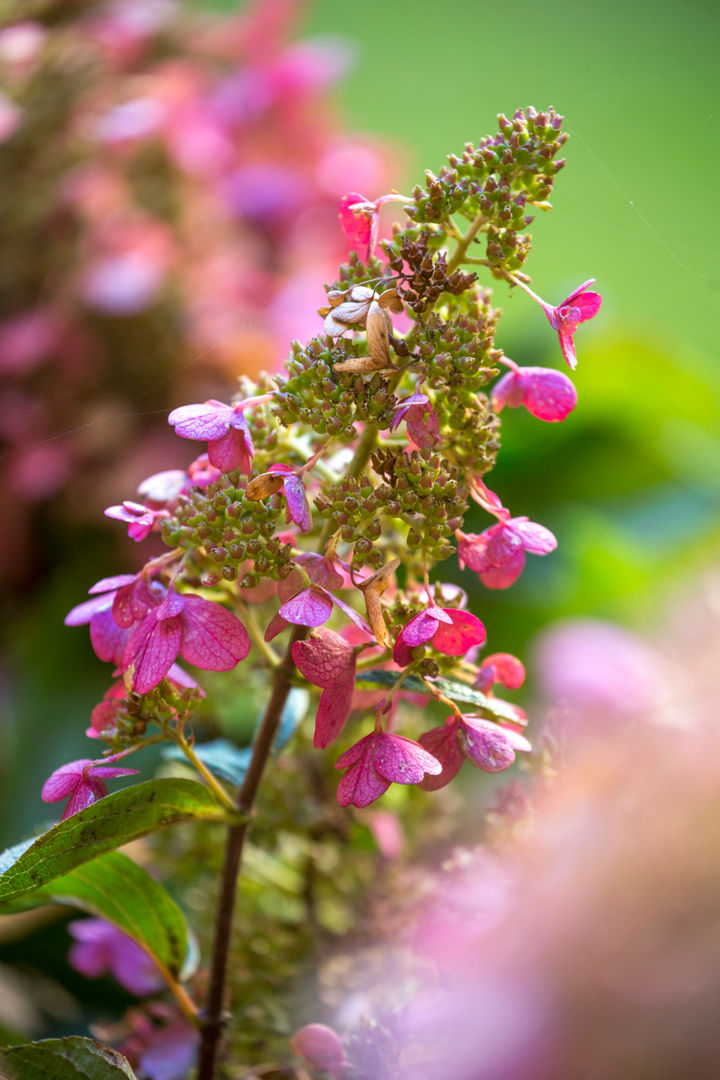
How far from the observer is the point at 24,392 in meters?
0.80

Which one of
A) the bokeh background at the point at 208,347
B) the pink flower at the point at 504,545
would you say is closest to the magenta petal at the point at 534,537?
the pink flower at the point at 504,545

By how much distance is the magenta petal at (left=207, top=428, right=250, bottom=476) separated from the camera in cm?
28

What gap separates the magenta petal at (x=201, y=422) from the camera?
273 millimetres

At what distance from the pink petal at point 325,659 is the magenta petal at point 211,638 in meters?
0.02

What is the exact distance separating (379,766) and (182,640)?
0.22 feet

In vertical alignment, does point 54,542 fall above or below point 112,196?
below

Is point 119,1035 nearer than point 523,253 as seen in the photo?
No

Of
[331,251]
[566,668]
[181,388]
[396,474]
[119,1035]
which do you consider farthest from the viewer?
[331,251]

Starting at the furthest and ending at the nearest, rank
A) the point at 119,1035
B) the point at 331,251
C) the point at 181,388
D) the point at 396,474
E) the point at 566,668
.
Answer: the point at 331,251 < the point at 181,388 < the point at 566,668 < the point at 119,1035 < the point at 396,474

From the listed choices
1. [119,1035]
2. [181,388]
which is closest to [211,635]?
[119,1035]

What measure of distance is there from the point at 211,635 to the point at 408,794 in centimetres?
30

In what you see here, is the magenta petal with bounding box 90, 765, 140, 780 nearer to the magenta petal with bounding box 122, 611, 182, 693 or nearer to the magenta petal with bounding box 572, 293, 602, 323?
the magenta petal with bounding box 122, 611, 182, 693

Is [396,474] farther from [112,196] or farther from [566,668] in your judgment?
[112,196]

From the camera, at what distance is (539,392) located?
1.00 feet
